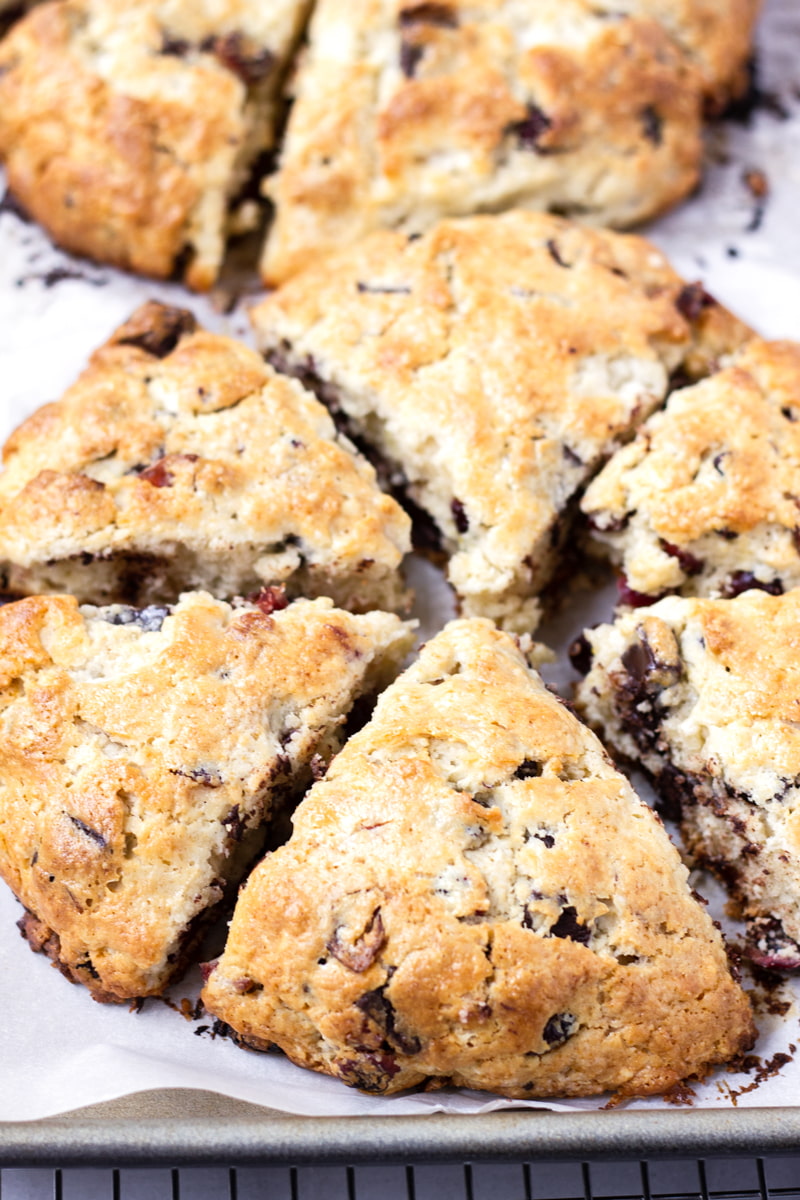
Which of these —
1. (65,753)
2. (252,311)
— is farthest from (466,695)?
(252,311)

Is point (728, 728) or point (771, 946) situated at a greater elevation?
point (728, 728)

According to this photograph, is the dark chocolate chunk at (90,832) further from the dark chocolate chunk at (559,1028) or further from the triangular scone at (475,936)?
the dark chocolate chunk at (559,1028)

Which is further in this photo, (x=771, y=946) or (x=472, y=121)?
(x=472, y=121)

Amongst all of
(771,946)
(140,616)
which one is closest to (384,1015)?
(771,946)

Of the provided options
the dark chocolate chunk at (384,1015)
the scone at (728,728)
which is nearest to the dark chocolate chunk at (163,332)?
the scone at (728,728)

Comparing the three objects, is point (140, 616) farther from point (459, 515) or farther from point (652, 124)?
point (652, 124)

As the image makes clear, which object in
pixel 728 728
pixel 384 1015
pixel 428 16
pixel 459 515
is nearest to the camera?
pixel 384 1015

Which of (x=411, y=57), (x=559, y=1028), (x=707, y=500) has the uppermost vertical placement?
(x=411, y=57)

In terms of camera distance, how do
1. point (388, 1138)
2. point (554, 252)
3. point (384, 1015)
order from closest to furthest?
point (388, 1138) < point (384, 1015) < point (554, 252)
